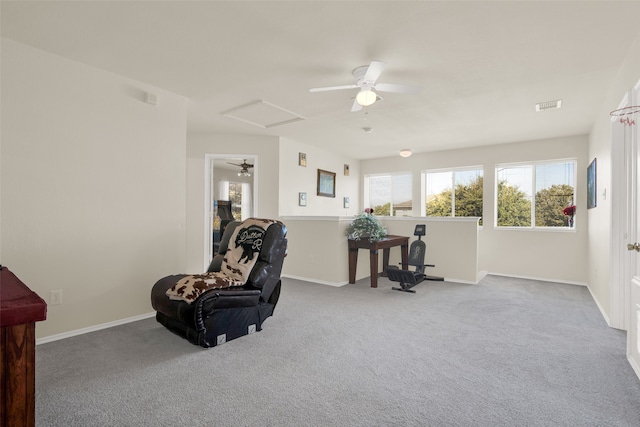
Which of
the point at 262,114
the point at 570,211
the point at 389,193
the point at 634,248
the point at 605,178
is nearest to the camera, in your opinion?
the point at 634,248

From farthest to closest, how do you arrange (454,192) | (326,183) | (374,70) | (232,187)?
(232,187), (326,183), (454,192), (374,70)

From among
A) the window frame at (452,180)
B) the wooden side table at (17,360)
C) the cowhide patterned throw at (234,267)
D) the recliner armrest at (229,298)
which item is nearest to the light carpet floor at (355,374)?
the recliner armrest at (229,298)

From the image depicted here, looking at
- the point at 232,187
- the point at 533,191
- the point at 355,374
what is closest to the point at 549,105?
the point at 533,191

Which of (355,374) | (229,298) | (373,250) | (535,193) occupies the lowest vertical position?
(355,374)

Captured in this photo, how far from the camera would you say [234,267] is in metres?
3.09

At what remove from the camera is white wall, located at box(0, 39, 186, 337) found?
8.65 feet

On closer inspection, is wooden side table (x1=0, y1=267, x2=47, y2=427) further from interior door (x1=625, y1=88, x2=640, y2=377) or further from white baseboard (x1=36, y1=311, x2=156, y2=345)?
interior door (x1=625, y1=88, x2=640, y2=377)

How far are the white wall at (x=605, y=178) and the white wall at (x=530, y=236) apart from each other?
2.45ft

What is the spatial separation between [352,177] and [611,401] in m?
6.23

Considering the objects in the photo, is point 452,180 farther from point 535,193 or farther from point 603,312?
point 603,312

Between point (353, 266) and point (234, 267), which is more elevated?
point (234, 267)

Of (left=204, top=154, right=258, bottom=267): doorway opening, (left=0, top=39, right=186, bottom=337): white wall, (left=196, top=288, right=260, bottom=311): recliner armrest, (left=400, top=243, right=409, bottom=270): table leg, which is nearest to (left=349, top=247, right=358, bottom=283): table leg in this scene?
(left=400, top=243, right=409, bottom=270): table leg

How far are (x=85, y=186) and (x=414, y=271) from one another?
14.2ft

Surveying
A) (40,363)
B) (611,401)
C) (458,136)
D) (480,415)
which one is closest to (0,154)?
(40,363)
